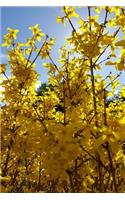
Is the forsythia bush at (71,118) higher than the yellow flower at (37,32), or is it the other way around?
the yellow flower at (37,32)

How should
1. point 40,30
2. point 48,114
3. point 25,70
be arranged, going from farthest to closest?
point 48,114 < point 40,30 < point 25,70

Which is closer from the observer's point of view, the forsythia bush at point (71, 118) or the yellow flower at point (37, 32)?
the forsythia bush at point (71, 118)

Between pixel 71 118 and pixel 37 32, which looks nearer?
pixel 71 118

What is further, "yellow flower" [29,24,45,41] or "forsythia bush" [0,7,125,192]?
"yellow flower" [29,24,45,41]

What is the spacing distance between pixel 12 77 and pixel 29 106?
0.90 ft

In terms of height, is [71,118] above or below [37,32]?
below

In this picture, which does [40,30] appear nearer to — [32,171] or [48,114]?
[48,114]

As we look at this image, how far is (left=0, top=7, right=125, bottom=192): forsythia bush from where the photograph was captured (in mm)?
1526

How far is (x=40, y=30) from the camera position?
3113mm

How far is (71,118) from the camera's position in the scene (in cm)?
221

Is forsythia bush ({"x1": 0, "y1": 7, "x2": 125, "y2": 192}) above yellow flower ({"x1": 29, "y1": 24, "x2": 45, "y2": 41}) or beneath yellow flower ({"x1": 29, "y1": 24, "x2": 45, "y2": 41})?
beneath

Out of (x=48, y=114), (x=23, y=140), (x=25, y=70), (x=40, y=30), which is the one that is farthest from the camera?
(x=48, y=114)

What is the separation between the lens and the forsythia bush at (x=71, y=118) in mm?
1526
